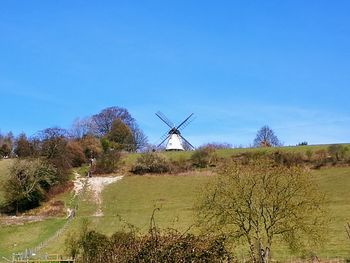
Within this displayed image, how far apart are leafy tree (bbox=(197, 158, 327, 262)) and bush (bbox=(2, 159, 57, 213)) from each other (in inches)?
1668

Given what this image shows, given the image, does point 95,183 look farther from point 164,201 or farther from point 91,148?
point 91,148

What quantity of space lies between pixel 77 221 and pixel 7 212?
43.2 feet

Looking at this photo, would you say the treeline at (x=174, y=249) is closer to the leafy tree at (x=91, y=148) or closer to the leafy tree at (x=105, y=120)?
the leafy tree at (x=91, y=148)

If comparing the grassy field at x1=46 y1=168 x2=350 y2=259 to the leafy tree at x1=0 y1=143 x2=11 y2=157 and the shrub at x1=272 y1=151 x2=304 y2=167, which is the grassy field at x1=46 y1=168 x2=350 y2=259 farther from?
the leafy tree at x1=0 y1=143 x2=11 y2=157

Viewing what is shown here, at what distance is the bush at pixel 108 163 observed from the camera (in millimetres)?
97500

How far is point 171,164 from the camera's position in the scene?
9731cm

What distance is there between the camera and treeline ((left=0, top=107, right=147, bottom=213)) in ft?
251

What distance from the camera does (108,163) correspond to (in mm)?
98312

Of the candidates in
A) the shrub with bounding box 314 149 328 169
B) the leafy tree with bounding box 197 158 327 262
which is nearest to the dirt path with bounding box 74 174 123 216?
the shrub with bounding box 314 149 328 169

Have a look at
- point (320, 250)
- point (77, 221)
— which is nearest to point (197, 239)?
point (320, 250)

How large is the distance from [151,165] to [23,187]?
26271 mm

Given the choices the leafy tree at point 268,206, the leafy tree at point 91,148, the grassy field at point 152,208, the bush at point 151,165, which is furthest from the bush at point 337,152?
the leafy tree at point 268,206

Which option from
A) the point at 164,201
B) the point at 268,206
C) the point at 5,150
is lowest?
the point at 164,201

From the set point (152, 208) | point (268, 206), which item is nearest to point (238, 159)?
point (152, 208)
